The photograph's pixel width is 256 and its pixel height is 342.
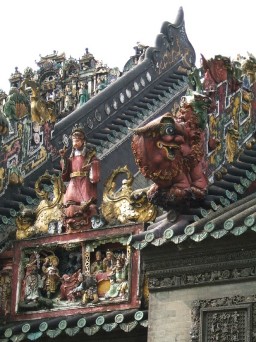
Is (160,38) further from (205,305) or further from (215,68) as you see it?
(205,305)

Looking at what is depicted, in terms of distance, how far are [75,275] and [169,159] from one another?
12.5 ft

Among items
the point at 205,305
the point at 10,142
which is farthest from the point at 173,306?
the point at 10,142

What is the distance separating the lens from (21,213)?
32.3 meters

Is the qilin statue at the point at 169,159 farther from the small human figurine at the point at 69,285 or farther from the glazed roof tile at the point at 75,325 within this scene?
the small human figurine at the point at 69,285

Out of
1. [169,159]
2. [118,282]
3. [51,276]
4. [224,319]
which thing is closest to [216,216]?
Answer: [169,159]

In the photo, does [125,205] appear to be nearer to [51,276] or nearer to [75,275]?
[75,275]

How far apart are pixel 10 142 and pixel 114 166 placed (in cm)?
279

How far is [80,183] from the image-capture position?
104 feet

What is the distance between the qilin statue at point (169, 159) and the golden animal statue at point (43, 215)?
331 cm

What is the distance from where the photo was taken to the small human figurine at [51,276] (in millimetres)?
31250

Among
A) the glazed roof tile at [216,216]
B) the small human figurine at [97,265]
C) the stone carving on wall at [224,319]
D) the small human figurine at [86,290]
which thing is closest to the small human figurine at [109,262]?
the small human figurine at [97,265]

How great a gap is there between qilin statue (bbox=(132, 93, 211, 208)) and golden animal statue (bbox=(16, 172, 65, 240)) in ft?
10.9

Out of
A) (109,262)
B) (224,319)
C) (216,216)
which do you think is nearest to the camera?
(224,319)

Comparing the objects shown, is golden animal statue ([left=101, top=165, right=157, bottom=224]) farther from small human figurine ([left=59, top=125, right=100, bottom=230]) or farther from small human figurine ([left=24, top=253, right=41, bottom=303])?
small human figurine ([left=24, top=253, right=41, bottom=303])
